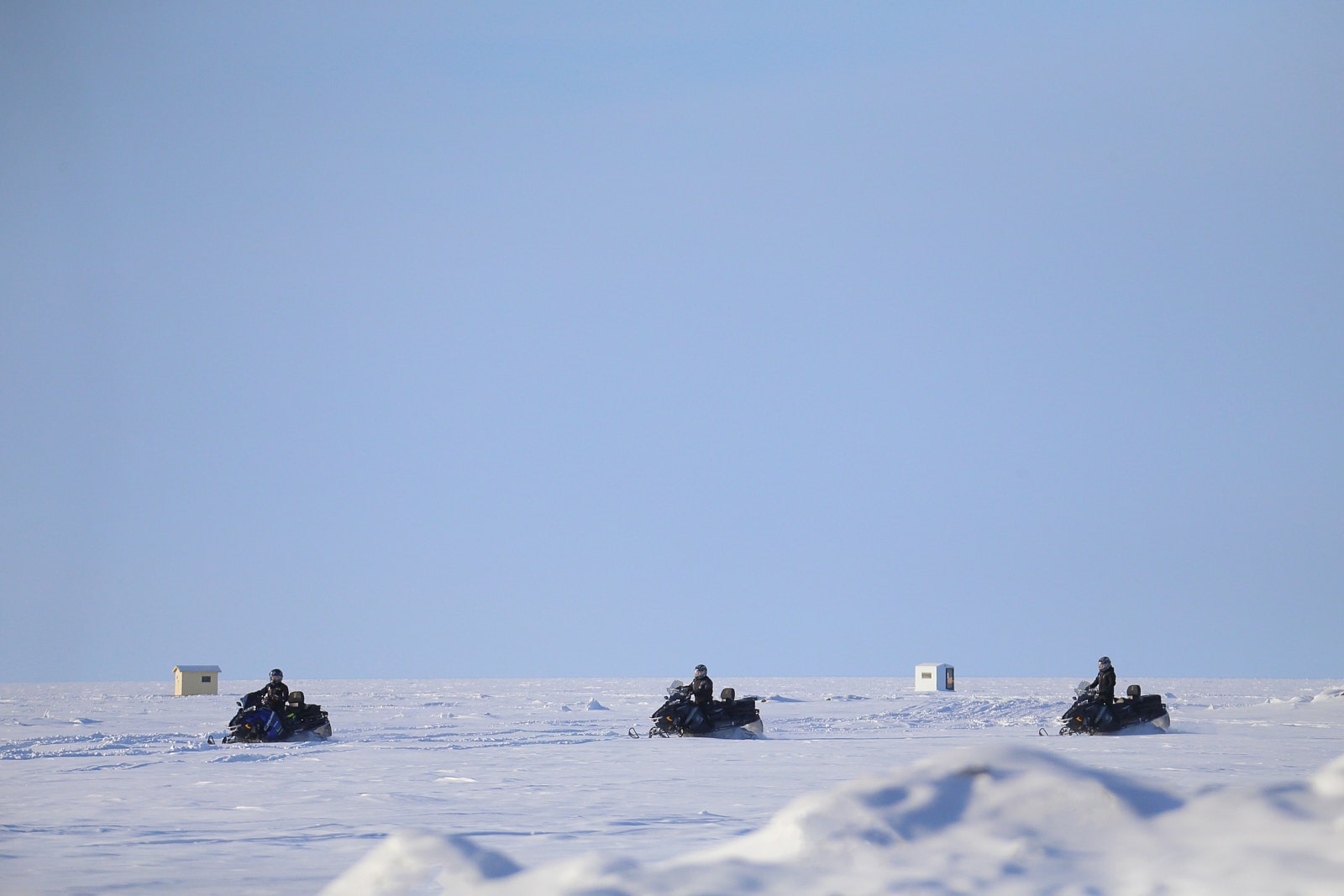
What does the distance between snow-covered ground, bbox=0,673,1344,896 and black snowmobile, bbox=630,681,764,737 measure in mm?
922

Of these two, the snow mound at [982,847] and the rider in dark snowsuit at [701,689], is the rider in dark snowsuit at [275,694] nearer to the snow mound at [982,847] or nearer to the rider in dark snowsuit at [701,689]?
the rider in dark snowsuit at [701,689]

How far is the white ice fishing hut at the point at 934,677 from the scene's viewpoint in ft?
161

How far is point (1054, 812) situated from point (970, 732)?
1934cm

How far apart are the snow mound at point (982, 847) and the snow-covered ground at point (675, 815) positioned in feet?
0.03

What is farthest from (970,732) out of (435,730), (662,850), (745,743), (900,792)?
(900,792)

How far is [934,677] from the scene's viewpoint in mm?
49500

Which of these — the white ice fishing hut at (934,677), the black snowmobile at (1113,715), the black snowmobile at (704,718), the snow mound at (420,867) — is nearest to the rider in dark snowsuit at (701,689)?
the black snowmobile at (704,718)

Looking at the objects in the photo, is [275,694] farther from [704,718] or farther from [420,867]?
[420,867]

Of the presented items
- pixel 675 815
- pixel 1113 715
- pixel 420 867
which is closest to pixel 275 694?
pixel 675 815

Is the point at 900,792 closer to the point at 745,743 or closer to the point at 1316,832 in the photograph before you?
the point at 1316,832

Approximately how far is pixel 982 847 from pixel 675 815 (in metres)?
5.25

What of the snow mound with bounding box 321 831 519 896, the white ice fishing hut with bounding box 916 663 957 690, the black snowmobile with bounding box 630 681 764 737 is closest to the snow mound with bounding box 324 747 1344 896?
the snow mound with bounding box 321 831 519 896

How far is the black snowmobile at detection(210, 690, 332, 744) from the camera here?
69.4ft

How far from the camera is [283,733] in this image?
21.6m
